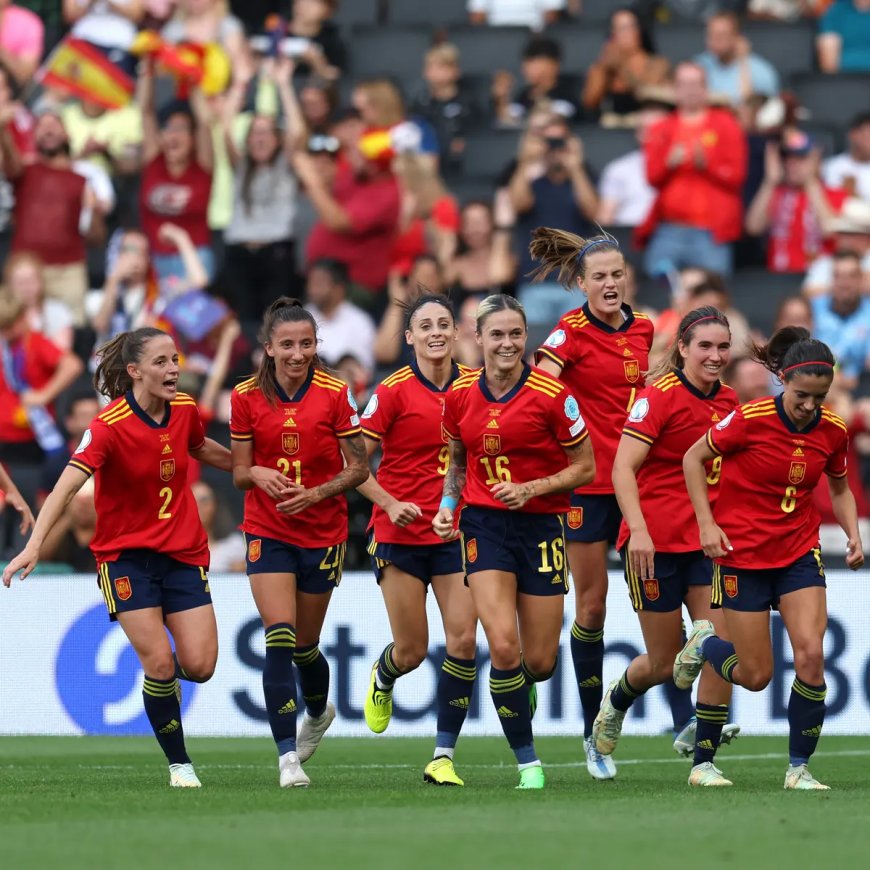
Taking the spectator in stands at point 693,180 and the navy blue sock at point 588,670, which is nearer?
the navy blue sock at point 588,670

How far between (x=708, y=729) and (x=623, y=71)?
34.9 feet

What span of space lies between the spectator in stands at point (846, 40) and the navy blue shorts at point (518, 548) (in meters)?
11.6

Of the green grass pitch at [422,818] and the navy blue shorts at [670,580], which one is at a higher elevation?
the navy blue shorts at [670,580]

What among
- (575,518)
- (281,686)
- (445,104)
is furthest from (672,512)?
(445,104)

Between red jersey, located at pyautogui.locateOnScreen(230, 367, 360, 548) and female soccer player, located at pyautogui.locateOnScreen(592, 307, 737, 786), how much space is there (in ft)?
4.91

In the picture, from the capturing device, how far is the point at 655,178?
1748 centimetres

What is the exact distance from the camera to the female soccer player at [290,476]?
10055 mm

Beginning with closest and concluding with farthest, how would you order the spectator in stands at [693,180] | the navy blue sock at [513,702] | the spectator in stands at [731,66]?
1. the navy blue sock at [513,702]
2. the spectator in stands at [693,180]
3. the spectator in stands at [731,66]

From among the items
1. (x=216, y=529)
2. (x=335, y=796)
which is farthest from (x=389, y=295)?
(x=335, y=796)

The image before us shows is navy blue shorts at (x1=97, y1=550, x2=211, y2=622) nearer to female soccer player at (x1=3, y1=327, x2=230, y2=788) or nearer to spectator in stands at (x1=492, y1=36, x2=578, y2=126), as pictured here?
female soccer player at (x1=3, y1=327, x2=230, y2=788)

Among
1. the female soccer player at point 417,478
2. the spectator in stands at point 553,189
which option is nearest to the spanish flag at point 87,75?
the spectator in stands at point 553,189

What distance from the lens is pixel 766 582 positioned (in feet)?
31.2

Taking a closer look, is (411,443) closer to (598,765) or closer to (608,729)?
(608,729)

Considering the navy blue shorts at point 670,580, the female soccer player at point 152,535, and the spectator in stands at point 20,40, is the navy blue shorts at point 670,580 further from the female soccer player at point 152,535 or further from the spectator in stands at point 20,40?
the spectator in stands at point 20,40
